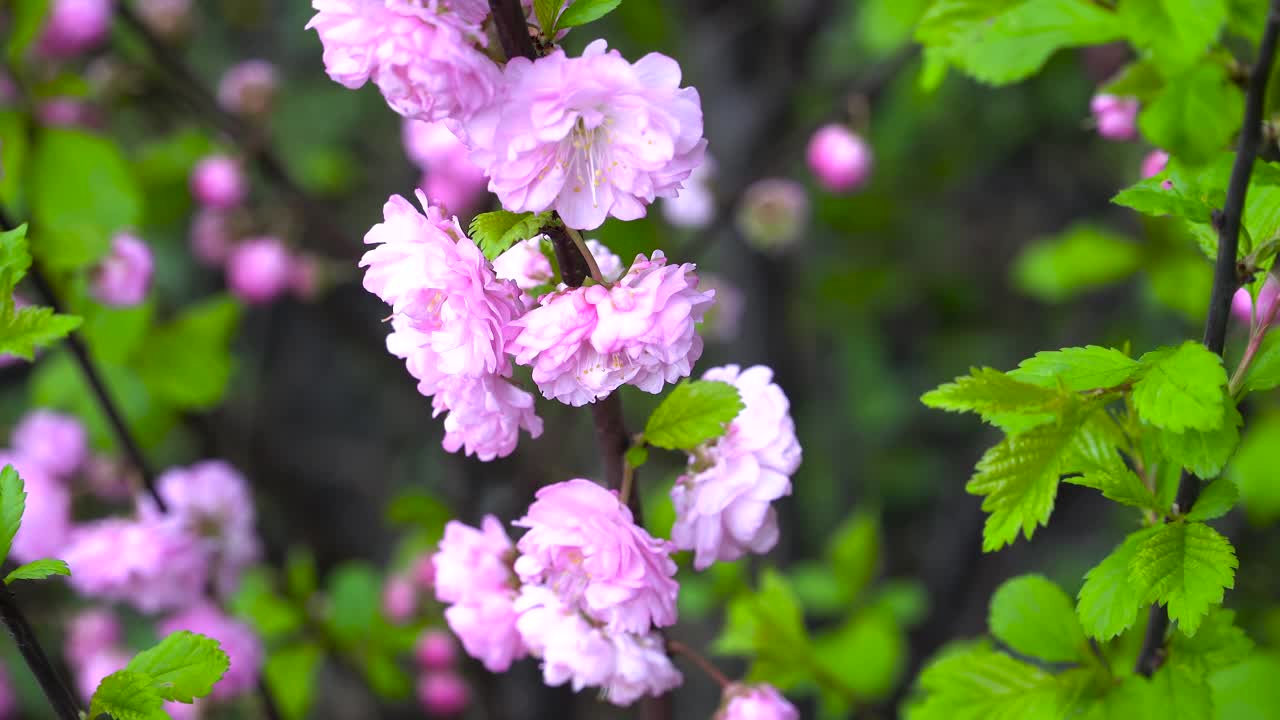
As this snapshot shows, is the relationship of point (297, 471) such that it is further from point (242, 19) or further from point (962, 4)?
point (962, 4)

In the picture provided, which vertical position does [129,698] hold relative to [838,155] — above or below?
above

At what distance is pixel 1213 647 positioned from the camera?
2.18 feet

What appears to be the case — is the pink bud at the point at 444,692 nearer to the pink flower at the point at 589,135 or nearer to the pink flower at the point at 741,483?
the pink flower at the point at 741,483

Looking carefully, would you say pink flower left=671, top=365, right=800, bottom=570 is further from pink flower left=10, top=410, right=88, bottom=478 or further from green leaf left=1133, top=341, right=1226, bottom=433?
pink flower left=10, top=410, right=88, bottom=478

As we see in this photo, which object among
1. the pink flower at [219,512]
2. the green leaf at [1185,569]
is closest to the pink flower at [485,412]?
the green leaf at [1185,569]

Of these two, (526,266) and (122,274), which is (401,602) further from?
(526,266)

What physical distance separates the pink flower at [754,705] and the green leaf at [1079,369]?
0.31 metres

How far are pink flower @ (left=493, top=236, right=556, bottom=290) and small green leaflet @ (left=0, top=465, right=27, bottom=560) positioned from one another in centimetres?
31

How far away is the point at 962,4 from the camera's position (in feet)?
2.64

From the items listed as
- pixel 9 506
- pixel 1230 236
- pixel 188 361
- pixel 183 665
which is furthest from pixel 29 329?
pixel 188 361

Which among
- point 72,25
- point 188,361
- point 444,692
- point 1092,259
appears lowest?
point 444,692

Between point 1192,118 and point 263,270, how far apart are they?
4.90 ft

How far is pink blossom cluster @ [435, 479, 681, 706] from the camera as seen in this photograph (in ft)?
1.97

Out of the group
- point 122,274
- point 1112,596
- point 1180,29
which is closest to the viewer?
point 1180,29
